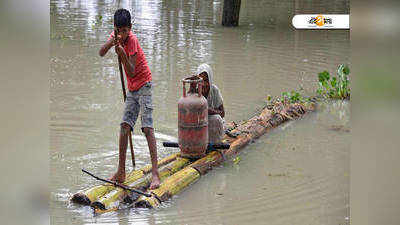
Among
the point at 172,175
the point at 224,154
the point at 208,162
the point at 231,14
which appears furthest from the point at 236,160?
the point at 231,14

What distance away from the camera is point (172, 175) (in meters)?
5.05

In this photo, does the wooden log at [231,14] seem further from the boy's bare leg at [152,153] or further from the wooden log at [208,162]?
the boy's bare leg at [152,153]

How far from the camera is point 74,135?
6.32 metres

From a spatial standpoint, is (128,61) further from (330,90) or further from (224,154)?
(330,90)

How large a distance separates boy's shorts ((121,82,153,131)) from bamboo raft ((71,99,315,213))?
1.70 feet

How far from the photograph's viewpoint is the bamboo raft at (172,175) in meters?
4.51

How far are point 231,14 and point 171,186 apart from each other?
33.8ft

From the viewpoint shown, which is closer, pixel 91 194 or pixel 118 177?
pixel 91 194

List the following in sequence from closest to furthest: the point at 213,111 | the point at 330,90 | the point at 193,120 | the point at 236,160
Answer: the point at 193,120 < the point at 213,111 < the point at 236,160 < the point at 330,90

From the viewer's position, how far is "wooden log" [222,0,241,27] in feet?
47.9

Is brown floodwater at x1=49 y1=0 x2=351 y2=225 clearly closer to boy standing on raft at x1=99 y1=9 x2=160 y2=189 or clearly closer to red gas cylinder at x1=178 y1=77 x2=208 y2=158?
red gas cylinder at x1=178 y1=77 x2=208 y2=158
